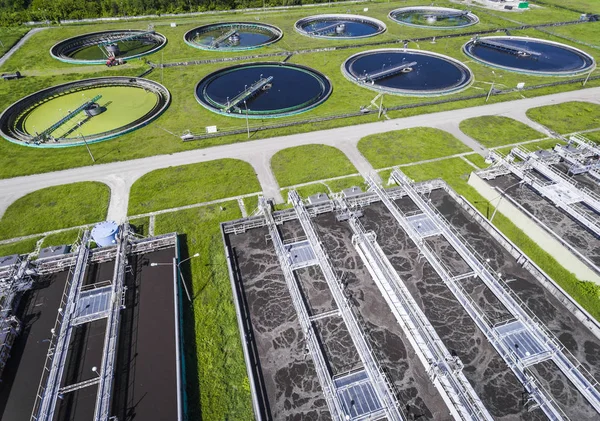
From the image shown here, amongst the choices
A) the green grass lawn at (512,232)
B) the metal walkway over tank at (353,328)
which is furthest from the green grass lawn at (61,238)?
the green grass lawn at (512,232)

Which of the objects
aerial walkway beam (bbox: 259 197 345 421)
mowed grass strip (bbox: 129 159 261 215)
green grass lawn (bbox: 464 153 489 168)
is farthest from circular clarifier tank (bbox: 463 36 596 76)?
aerial walkway beam (bbox: 259 197 345 421)

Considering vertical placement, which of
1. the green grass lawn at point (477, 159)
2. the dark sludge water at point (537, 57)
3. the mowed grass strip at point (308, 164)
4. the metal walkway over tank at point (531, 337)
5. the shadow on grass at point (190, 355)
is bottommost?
the metal walkway over tank at point (531, 337)

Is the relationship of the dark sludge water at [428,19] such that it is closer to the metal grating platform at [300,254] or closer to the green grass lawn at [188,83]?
the green grass lawn at [188,83]

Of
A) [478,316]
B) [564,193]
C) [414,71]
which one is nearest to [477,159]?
[564,193]

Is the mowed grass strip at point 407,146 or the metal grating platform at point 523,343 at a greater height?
the mowed grass strip at point 407,146

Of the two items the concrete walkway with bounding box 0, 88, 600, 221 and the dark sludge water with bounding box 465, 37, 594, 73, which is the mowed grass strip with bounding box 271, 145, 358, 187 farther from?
the dark sludge water with bounding box 465, 37, 594, 73

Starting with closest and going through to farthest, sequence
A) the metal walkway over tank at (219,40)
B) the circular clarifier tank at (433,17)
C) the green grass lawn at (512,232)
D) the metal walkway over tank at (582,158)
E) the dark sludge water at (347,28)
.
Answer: the green grass lawn at (512,232) → the metal walkway over tank at (582,158) → the metal walkway over tank at (219,40) → the dark sludge water at (347,28) → the circular clarifier tank at (433,17)

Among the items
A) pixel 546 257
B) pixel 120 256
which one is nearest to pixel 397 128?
pixel 546 257
